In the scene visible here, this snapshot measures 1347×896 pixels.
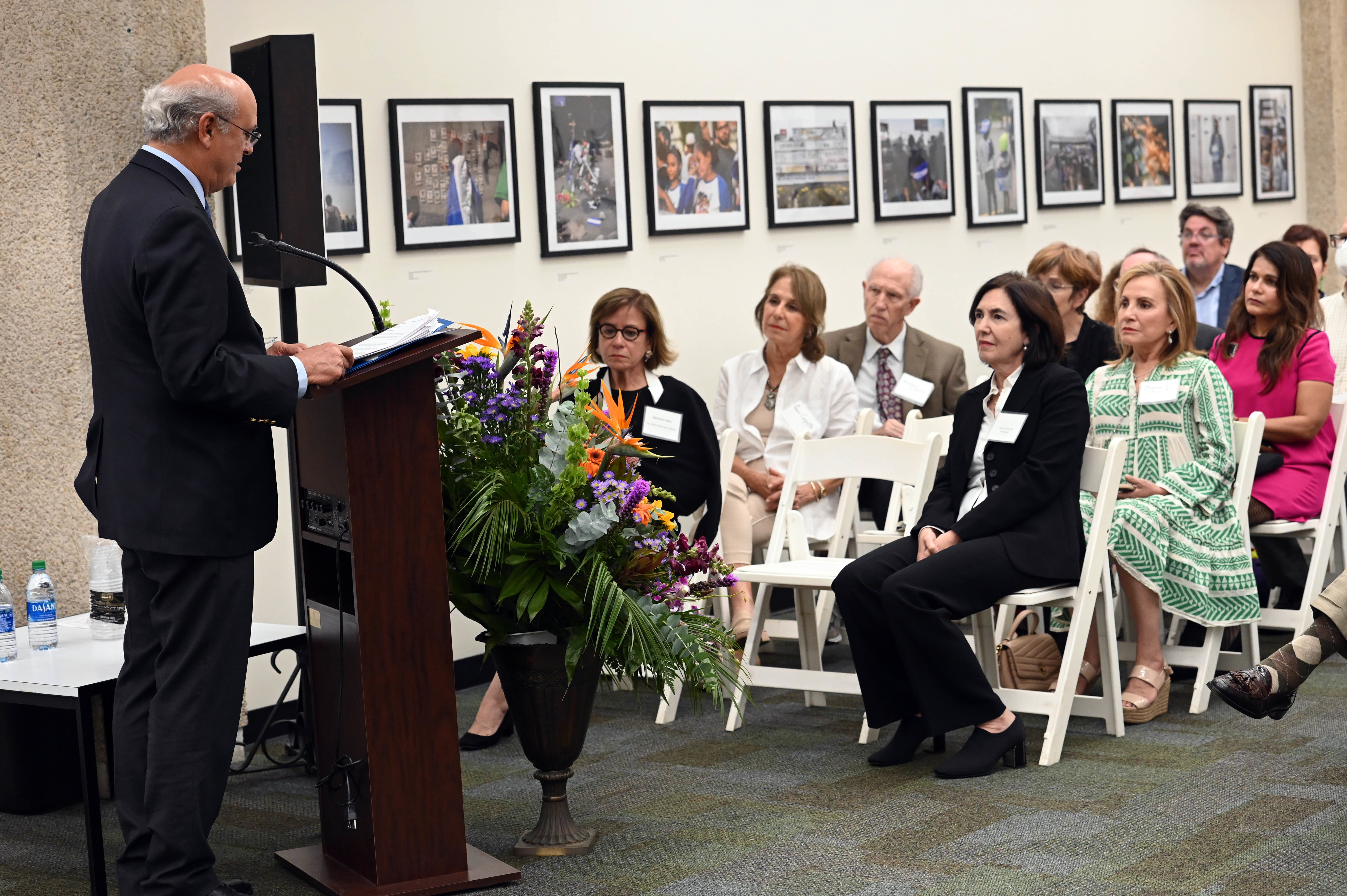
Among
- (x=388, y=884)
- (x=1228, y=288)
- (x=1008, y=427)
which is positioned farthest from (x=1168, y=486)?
(x=1228, y=288)

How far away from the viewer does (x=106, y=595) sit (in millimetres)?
4227

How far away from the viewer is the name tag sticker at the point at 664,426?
5391mm

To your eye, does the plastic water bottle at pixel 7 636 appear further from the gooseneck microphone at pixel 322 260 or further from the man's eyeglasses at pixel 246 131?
the man's eyeglasses at pixel 246 131

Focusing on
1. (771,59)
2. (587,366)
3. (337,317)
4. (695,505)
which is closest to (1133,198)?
(771,59)

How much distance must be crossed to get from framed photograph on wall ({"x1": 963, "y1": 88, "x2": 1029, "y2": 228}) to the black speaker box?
4291mm

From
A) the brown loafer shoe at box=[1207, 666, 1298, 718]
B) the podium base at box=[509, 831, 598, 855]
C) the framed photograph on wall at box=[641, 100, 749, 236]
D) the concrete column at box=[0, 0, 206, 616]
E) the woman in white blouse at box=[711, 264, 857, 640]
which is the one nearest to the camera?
the podium base at box=[509, 831, 598, 855]

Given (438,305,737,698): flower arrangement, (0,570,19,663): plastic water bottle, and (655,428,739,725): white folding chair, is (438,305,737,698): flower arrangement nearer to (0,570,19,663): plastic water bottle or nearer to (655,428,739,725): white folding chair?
(655,428,739,725): white folding chair

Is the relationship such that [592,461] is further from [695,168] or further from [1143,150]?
[1143,150]

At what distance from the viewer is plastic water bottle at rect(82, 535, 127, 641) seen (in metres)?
4.16

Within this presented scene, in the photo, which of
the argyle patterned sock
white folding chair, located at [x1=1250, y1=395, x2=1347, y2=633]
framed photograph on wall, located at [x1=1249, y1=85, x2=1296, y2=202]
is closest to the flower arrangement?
the argyle patterned sock

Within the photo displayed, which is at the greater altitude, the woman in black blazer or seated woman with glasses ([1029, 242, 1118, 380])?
seated woman with glasses ([1029, 242, 1118, 380])

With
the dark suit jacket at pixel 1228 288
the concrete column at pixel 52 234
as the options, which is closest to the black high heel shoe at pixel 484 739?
the concrete column at pixel 52 234

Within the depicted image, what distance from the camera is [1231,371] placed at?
5754 millimetres

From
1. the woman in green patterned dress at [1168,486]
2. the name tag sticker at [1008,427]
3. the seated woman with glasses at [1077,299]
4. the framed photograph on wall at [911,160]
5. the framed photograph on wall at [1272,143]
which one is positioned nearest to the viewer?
the name tag sticker at [1008,427]
